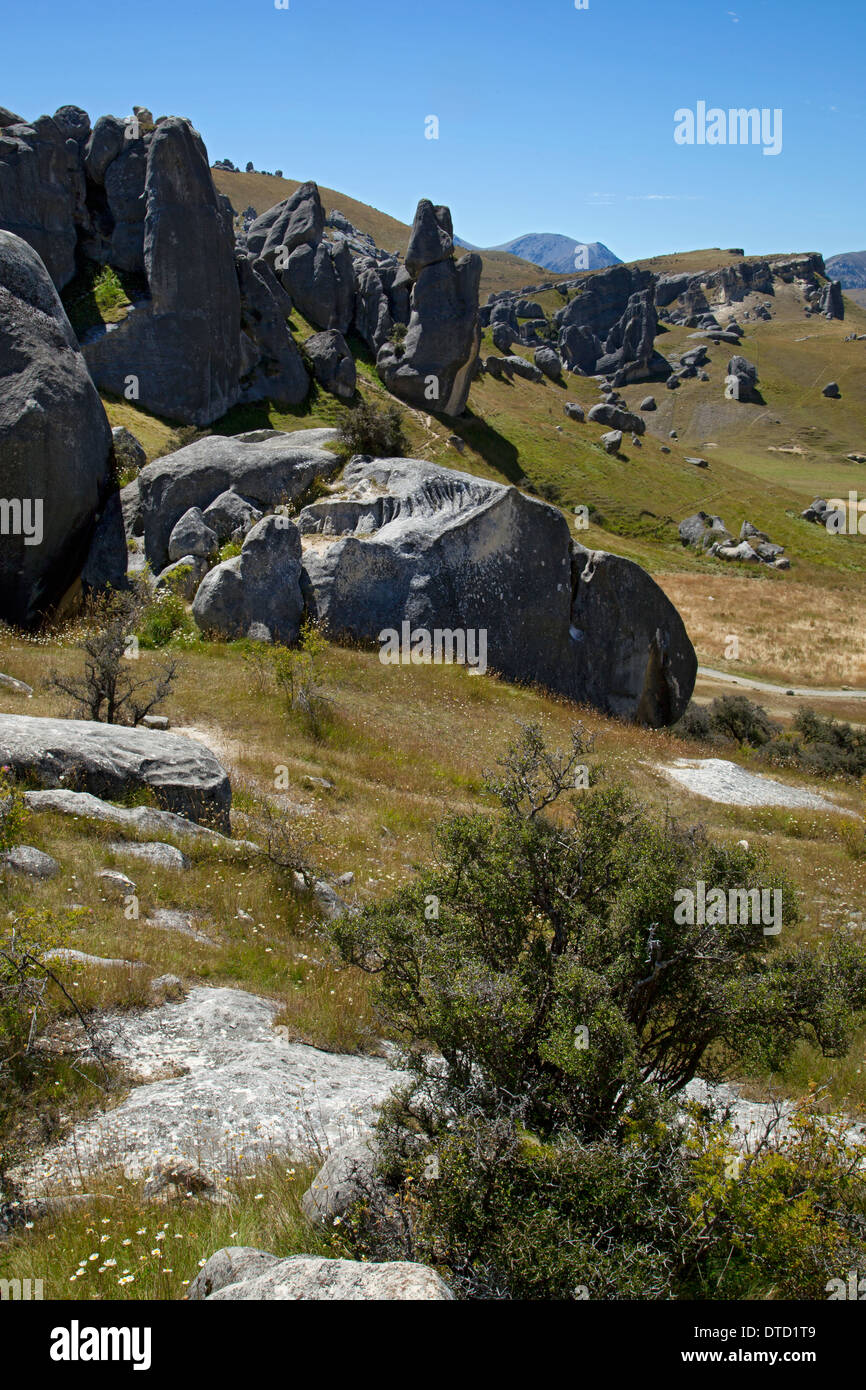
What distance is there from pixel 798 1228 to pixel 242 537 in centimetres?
2269

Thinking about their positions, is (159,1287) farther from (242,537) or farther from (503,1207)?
(242,537)

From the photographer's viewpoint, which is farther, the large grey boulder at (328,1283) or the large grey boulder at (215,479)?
the large grey boulder at (215,479)

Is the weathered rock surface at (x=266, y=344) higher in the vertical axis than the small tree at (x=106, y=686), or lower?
higher

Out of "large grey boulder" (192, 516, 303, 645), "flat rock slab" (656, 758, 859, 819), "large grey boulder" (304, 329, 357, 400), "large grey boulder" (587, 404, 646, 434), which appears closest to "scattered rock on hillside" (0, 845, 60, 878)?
"large grey boulder" (192, 516, 303, 645)

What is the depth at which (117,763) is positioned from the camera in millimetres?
10984

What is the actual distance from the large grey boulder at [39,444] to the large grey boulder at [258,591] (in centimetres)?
350

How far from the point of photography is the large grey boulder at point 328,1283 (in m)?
3.29

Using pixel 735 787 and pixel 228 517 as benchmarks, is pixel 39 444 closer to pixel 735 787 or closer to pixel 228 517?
pixel 228 517

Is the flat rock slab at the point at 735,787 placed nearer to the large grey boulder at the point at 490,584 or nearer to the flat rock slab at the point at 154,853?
the large grey boulder at the point at 490,584

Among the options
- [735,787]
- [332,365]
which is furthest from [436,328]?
[735,787]

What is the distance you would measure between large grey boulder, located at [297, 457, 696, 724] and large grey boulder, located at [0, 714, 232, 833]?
10945 millimetres

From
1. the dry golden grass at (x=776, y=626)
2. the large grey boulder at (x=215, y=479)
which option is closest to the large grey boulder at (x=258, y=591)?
the large grey boulder at (x=215, y=479)

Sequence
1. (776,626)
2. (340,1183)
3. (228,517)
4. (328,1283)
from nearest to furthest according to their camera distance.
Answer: (328,1283)
(340,1183)
(228,517)
(776,626)

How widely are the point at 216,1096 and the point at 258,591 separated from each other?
16856 millimetres
